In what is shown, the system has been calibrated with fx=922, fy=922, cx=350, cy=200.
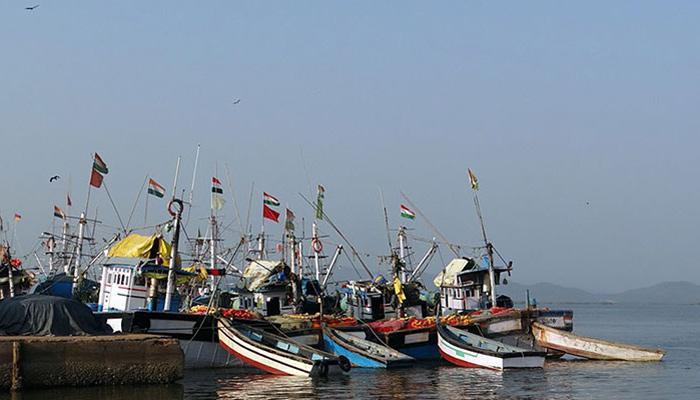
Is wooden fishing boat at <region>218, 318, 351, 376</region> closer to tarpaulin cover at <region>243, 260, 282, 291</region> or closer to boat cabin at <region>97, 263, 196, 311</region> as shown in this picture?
boat cabin at <region>97, 263, 196, 311</region>

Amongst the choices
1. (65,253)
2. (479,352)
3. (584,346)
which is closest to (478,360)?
(479,352)

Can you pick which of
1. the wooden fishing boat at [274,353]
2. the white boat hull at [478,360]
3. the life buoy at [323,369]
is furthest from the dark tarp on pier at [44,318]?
the white boat hull at [478,360]

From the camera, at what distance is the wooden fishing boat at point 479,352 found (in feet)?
121

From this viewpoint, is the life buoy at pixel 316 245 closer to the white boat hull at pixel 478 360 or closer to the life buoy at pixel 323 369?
the white boat hull at pixel 478 360

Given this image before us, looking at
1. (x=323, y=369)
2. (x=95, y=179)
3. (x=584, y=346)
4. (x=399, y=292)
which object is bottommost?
(x=323, y=369)

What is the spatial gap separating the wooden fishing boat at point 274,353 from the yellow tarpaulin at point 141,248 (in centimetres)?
589

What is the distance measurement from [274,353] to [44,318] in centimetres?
896

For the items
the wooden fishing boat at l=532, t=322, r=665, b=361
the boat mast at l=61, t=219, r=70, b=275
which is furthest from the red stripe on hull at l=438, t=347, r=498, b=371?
the boat mast at l=61, t=219, r=70, b=275

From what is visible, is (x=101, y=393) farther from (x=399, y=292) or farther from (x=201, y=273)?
(x=399, y=292)

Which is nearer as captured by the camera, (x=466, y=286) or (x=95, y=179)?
(x=95, y=179)

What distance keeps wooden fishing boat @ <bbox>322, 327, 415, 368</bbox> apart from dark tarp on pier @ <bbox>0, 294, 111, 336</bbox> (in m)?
11.9

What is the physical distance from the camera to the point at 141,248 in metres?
41.2

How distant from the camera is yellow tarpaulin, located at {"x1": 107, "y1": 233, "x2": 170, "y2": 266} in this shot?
4109 centimetres

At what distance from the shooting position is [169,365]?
28.3 m
